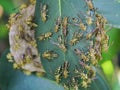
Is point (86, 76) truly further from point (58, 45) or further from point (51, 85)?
point (51, 85)

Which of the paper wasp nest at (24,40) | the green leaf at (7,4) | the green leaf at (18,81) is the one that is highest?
the green leaf at (7,4)

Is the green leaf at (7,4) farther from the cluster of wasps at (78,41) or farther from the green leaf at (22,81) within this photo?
the cluster of wasps at (78,41)

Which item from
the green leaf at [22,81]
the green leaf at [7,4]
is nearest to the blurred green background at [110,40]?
the green leaf at [7,4]

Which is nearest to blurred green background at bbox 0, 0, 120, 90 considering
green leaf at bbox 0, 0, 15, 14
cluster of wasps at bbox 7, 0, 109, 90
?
green leaf at bbox 0, 0, 15, 14

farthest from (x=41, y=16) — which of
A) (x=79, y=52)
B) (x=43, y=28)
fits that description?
(x=79, y=52)

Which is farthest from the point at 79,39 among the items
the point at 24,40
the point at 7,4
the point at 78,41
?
the point at 7,4

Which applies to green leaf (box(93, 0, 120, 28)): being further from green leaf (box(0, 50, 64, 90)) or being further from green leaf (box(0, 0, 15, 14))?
green leaf (box(0, 0, 15, 14))

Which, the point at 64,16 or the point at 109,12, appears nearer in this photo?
the point at 64,16

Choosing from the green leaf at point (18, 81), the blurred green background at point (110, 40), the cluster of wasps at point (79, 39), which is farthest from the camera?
the blurred green background at point (110, 40)
